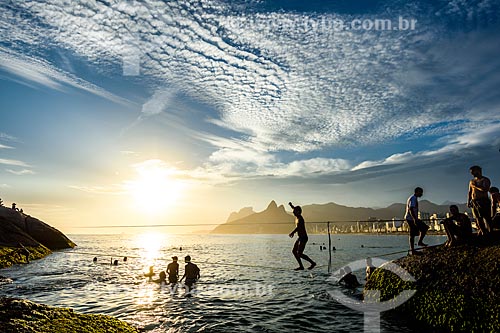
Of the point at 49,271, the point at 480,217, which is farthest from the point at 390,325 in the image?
the point at 49,271

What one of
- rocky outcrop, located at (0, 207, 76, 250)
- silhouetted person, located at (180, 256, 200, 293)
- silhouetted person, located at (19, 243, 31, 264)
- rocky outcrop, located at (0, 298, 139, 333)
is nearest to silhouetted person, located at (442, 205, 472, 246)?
rocky outcrop, located at (0, 298, 139, 333)

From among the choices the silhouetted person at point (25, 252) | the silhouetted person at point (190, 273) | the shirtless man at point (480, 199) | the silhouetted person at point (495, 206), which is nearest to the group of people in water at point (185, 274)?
the silhouetted person at point (190, 273)

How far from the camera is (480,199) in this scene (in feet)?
41.8

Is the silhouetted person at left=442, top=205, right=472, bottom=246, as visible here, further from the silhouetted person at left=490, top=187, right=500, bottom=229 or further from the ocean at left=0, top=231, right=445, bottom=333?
Result: the ocean at left=0, top=231, right=445, bottom=333

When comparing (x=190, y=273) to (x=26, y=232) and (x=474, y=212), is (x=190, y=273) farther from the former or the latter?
(x=26, y=232)

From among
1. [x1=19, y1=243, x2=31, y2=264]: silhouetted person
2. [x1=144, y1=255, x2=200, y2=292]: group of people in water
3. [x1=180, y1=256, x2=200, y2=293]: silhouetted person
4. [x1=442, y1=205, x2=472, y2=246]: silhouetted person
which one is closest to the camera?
[x1=442, y1=205, x2=472, y2=246]: silhouetted person

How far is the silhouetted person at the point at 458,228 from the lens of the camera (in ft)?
44.0

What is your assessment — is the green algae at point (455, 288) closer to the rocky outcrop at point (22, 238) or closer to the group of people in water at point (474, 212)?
the group of people in water at point (474, 212)

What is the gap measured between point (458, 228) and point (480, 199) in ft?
5.45

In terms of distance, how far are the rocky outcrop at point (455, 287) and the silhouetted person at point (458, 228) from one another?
0.53 meters

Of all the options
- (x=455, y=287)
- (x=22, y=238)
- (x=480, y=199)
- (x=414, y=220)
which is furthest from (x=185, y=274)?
(x=22, y=238)

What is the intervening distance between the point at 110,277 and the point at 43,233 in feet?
108

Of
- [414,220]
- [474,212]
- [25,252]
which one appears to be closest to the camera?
[474,212]

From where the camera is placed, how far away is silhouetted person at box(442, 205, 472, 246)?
13398mm
